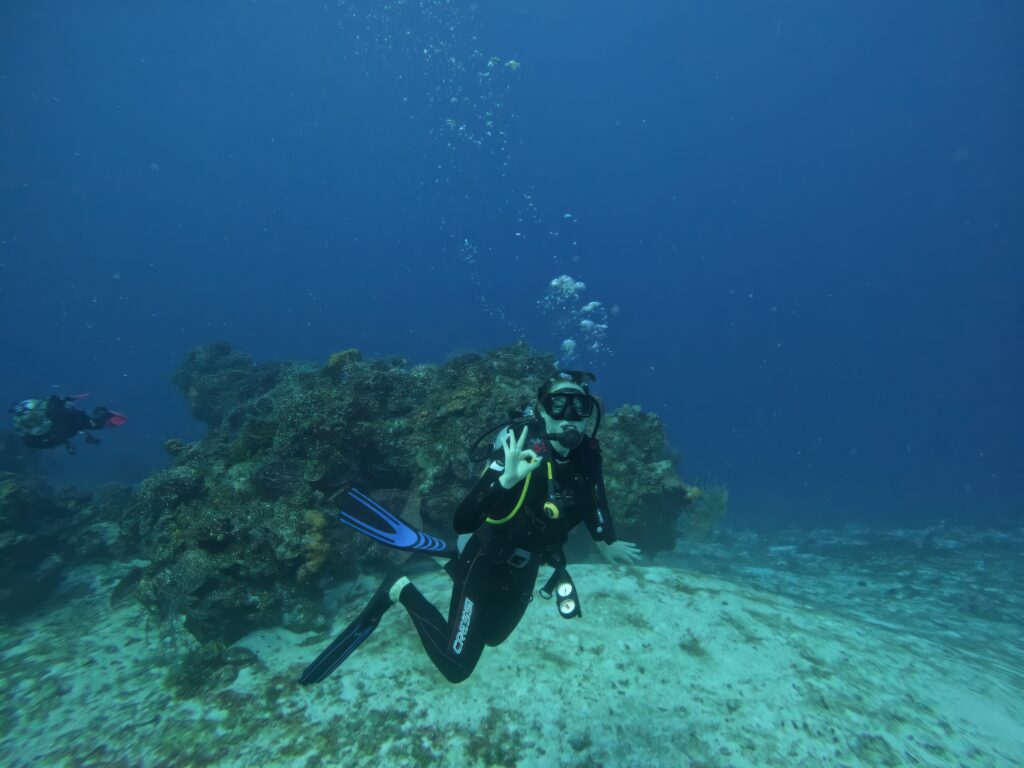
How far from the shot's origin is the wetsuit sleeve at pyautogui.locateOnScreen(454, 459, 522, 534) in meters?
3.87

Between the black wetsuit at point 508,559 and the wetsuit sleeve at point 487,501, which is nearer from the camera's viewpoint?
the wetsuit sleeve at point 487,501

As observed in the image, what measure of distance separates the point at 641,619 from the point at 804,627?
2566 mm

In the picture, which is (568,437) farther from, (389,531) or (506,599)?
(389,531)

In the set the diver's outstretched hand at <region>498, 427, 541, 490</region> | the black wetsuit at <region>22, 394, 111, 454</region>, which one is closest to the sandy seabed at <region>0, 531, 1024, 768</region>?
the diver's outstretched hand at <region>498, 427, 541, 490</region>

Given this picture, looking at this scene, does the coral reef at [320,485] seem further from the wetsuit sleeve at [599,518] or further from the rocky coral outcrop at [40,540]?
the wetsuit sleeve at [599,518]

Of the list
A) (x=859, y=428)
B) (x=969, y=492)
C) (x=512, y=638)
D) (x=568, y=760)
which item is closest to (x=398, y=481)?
(x=512, y=638)

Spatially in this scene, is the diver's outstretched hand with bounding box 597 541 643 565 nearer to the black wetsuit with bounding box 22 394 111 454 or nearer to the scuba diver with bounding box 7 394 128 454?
the scuba diver with bounding box 7 394 128 454

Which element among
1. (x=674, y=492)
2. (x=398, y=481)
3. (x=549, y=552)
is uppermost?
(x=674, y=492)

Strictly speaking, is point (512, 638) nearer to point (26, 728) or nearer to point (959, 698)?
point (959, 698)

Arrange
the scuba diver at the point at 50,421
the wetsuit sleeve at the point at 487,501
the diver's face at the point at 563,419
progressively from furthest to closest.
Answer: the scuba diver at the point at 50,421 < the diver's face at the point at 563,419 < the wetsuit sleeve at the point at 487,501

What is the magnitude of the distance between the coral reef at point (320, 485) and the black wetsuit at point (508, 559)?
361 centimetres

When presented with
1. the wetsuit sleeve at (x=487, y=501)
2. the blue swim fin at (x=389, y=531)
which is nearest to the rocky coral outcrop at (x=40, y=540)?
the blue swim fin at (x=389, y=531)

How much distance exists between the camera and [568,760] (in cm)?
444

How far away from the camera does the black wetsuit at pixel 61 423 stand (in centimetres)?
1238
